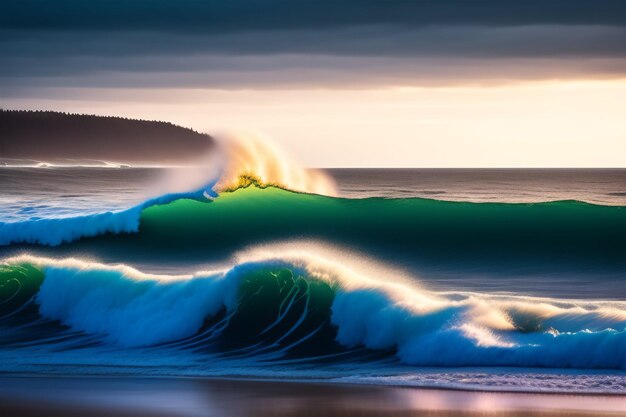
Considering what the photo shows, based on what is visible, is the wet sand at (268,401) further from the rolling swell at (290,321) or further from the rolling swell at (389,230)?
the rolling swell at (389,230)

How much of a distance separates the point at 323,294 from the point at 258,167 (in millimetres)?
10681

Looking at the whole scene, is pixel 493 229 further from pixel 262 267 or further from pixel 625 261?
pixel 262 267

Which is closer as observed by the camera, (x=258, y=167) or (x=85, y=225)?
(x=85, y=225)

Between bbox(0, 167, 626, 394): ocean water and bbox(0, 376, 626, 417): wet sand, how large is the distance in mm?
463

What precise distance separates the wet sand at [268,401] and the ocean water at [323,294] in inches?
18.2

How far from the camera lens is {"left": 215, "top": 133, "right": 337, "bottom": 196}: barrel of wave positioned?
24375mm

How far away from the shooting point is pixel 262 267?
50.3 ft

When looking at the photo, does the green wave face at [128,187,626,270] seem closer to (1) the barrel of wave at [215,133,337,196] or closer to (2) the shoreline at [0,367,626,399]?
(1) the barrel of wave at [215,133,337,196]

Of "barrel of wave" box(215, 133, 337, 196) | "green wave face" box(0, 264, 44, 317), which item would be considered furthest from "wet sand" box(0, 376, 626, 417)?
"barrel of wave" box(215, 133, 337, 196)

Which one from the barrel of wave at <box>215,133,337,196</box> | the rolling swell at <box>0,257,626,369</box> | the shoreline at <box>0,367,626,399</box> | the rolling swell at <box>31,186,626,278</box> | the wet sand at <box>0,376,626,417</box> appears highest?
the barrel of wave at <box>215,133,337,196</box>

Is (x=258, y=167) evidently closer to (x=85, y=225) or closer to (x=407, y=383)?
(x=85, y=225)

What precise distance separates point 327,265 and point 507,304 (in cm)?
267

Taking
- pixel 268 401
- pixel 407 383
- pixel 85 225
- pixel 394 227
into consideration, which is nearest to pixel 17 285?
pixel 85 225

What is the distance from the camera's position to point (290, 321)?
14.6m
